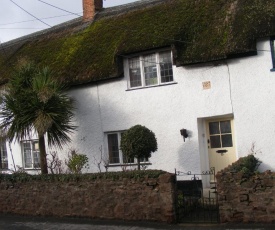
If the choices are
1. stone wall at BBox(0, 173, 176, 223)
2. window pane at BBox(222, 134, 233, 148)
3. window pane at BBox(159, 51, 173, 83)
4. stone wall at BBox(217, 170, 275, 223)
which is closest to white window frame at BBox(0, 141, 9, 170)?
stone wall at BBox(0, 173, 176, 223)

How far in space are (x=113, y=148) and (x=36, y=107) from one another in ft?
10.7

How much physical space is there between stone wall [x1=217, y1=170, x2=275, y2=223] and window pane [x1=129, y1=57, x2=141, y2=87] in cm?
591

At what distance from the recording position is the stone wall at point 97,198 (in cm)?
967

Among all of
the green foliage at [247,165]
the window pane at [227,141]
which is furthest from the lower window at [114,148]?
the green foliage at [247,165]

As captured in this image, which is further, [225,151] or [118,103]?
[118,103]

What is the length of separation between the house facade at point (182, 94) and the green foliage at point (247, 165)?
427mm

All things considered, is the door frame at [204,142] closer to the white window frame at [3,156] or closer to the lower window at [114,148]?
the lower window at [114,148]

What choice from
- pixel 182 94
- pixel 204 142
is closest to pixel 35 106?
pixel 182 94

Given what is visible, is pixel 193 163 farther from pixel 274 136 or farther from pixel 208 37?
pixel 208 37

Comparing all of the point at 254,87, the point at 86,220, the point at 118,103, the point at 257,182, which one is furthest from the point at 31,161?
the point at 257,182

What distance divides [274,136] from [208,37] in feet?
11.8

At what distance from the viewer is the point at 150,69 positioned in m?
14.0

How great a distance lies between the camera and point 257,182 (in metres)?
8.82

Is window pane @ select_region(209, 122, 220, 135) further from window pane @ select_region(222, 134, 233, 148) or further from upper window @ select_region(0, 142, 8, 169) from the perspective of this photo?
upper window @ select_region(0, 142, 8, 169)
